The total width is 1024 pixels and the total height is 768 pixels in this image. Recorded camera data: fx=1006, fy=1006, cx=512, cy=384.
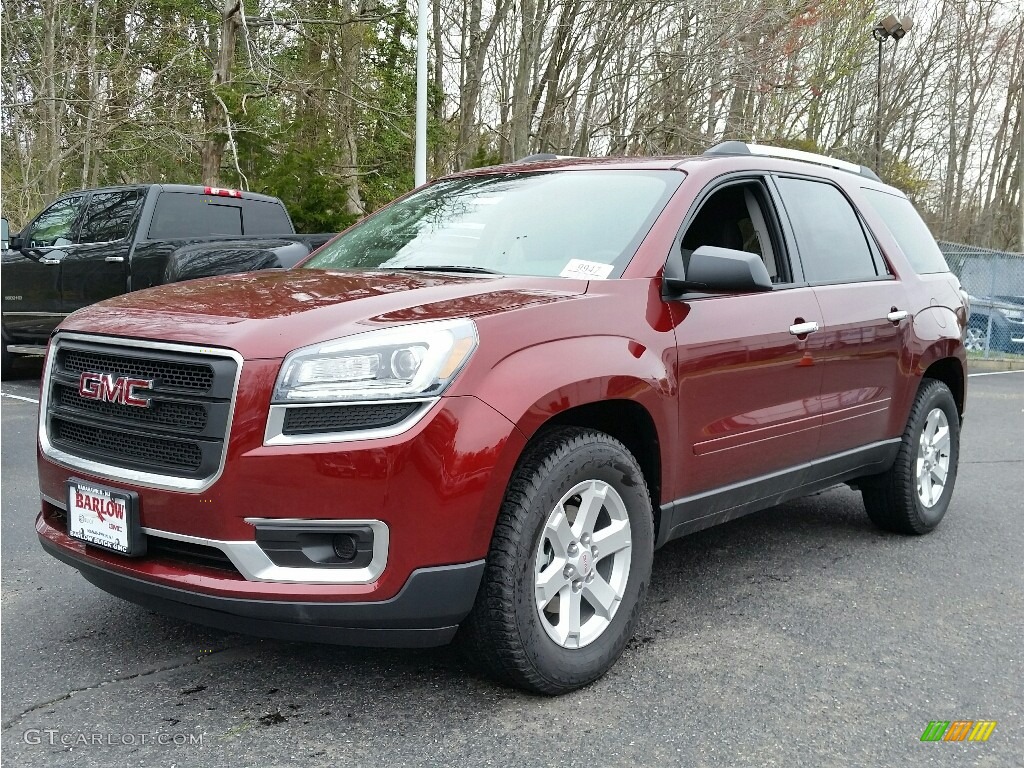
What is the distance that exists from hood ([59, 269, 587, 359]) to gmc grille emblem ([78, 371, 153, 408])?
13 cm

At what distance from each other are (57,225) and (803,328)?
849cm

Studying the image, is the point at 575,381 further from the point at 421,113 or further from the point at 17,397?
the point at 421,113

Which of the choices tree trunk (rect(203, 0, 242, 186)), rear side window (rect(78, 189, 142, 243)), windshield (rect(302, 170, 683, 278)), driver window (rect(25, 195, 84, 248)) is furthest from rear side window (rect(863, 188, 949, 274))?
tree trunk (rect(203, 0, 242, 186))

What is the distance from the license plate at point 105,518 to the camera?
285 cm

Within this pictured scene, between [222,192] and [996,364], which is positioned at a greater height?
[222,192]

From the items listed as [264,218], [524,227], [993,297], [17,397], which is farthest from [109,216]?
[993,297]

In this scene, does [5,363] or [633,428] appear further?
[5,363]

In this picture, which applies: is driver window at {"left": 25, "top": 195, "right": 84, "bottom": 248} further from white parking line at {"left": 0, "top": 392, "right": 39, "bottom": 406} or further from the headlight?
the headlight

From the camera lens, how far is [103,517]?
2.95 meters

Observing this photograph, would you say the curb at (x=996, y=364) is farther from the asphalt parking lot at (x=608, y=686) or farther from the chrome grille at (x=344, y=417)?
the chrome grille at (x=344, y=417)

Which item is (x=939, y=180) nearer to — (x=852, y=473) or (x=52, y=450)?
(x=852, y=473)

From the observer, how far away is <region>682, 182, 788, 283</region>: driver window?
4.12 metres

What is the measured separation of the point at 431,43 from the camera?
22.2 metres

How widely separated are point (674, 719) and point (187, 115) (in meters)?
19.7
